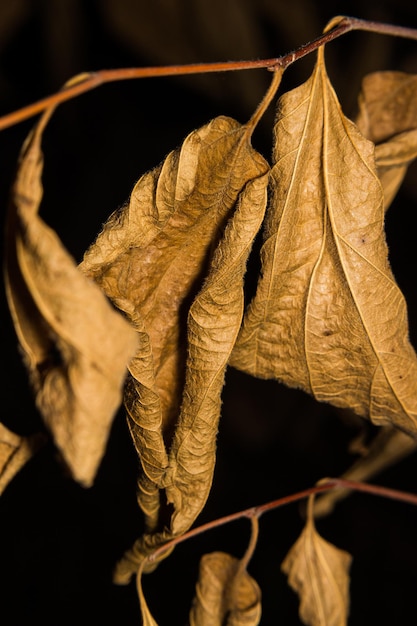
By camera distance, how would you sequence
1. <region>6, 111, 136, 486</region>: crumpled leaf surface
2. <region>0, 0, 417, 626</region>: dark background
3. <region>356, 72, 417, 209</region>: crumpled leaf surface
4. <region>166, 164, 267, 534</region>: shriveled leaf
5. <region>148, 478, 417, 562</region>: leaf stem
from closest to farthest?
<region>6, 111, 136, 486</region>: crumpled leaf surface
<region>166, 164, 267, 534</region>: shriveled leaf
<region>148, 478, 417, 562</region>: leaf stem
<region>356, 72, 417, 209</region>: crumpled leaf surface
<region>0, 0, 417, 626</region>: dark background

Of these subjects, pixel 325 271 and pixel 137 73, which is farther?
pixel 325 271

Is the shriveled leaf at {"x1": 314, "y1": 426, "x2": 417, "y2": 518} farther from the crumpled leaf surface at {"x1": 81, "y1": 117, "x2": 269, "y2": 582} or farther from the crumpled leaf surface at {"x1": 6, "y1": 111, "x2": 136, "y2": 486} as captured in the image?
the crumpled leaf surface at {"x1": 6, "y1": 111, "x2": 136, "y2": 486}

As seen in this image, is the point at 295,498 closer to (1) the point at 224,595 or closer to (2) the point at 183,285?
(1) the point at 224,595

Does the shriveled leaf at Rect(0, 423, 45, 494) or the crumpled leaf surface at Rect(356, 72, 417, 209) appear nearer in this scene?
the shriveled leaf at Rect(0, 423, 45, 494)

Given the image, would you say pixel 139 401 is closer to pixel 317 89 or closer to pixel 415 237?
pixel 317 89

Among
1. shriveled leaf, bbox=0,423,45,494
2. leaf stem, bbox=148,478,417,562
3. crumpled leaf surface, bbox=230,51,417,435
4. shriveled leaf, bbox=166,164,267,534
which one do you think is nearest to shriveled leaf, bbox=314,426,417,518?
leaf stem, bbox=148,478,417,562

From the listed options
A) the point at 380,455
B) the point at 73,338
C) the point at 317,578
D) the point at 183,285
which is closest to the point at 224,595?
the point at 317,578

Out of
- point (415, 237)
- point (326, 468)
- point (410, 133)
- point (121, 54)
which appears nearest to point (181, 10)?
point (121, 54)
